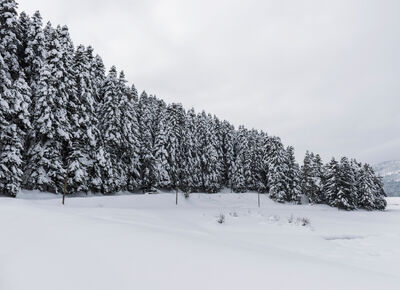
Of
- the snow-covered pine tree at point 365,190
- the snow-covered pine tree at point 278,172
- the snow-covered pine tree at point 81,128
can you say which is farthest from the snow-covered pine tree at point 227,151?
the snow-covered pine tree at point 81,128

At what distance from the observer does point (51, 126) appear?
21391 millimetres

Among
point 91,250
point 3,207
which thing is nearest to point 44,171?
point 3,207

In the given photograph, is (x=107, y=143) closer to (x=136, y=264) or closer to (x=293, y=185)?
(x=136, y=264)

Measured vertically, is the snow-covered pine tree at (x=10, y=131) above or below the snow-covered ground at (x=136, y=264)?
above

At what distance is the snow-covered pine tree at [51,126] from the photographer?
68.4 ft

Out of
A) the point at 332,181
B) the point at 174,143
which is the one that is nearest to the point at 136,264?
the point at 174,143

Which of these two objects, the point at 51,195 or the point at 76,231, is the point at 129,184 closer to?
the point at 51,195

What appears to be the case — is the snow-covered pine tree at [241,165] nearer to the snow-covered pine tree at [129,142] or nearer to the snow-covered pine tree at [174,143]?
the snow-covered pine tree at [174,143]

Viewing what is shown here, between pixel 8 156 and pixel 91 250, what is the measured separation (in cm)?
1740

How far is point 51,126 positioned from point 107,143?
30.0 ft

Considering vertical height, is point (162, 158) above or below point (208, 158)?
below

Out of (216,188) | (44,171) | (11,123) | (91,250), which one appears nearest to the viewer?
(91,250)

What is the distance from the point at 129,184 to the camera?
112 feet

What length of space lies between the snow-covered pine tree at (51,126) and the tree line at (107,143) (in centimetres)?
8
